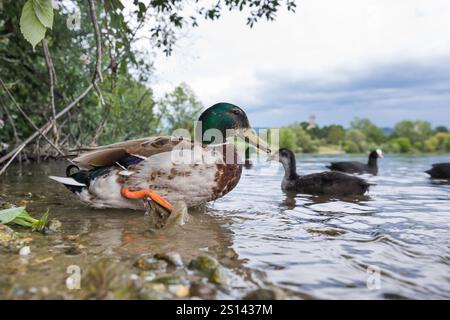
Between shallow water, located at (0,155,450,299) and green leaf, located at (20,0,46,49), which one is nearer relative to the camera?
shallow water, located at (0,155,450,299)

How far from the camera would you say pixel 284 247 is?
97.0 inches

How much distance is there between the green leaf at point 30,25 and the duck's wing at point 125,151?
5.57ft

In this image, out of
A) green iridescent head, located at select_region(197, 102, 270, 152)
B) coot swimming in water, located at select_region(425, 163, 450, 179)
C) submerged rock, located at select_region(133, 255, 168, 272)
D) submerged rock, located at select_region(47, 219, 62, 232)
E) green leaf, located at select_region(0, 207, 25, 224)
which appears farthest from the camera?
coot swimming in water, located at select_region(425, 163, 450, 179)

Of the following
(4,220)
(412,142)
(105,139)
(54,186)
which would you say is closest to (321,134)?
(412,142)

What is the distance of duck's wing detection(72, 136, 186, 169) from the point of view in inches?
139

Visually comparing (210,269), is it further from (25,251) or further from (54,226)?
(54,226)

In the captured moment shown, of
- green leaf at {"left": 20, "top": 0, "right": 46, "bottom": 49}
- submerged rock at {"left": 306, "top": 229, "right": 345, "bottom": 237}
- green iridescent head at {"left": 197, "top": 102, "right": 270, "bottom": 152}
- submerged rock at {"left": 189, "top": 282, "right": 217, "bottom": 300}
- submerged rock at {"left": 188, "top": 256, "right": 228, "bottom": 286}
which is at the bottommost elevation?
submerged rock at {"left": 306, "top": 229, "right": 345, "bottom": 237}

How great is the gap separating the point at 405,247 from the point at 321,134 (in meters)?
43.3

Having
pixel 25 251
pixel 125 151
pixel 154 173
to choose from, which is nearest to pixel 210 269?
pixel 25 251

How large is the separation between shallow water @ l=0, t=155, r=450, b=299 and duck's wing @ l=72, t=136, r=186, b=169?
0.47 meters

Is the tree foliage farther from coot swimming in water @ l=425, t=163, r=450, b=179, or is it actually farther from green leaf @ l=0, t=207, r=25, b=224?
coot swimming in water @ l=425, t=163, r=450, b=179

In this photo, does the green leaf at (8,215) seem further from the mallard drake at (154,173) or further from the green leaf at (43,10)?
the green leaf at (43,10)

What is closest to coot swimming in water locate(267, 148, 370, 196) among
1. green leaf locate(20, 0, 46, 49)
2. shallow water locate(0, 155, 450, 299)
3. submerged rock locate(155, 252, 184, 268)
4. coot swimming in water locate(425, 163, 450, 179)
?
shallow water locate(0, 155, 450, 299)
